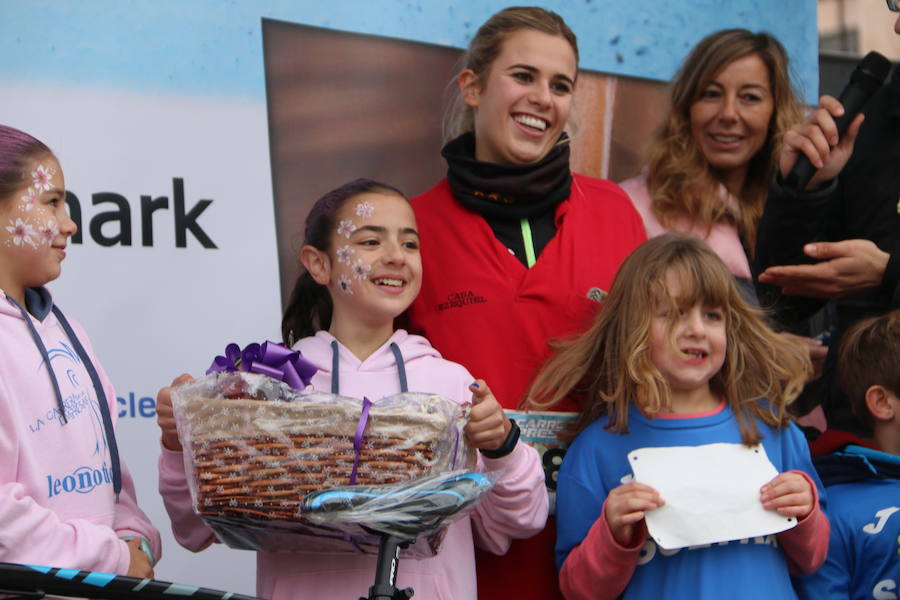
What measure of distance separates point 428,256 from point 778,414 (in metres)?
0.90

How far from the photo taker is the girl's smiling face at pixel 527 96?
8.87ft

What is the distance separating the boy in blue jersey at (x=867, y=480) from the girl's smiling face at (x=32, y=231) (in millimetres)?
1749

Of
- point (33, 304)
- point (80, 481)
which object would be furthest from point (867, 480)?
point (33, 304)

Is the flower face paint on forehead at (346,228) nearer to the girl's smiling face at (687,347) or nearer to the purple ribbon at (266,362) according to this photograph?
the purple ribbon at (266,362)

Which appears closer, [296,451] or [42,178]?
[296,451]

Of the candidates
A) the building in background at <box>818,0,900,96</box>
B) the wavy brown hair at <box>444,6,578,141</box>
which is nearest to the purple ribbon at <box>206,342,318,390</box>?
the wavy brown hair at <box>444,6,578,141</box>

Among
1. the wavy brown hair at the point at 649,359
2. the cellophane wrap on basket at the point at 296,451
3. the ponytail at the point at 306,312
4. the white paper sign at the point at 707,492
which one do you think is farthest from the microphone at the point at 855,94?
the cellophane wrap on basket at the point at 296,451

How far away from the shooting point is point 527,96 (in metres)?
2.70

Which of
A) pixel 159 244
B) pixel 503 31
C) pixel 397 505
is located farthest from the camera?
pixel 159 244

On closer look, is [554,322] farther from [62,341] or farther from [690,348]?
[62,341]

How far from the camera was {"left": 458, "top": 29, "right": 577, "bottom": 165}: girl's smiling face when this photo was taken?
8.87 feet

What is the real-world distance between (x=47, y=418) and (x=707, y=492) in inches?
51.9

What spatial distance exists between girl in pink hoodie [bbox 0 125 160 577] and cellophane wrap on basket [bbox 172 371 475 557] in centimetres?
26

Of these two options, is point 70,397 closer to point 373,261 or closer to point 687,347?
point 373,261
